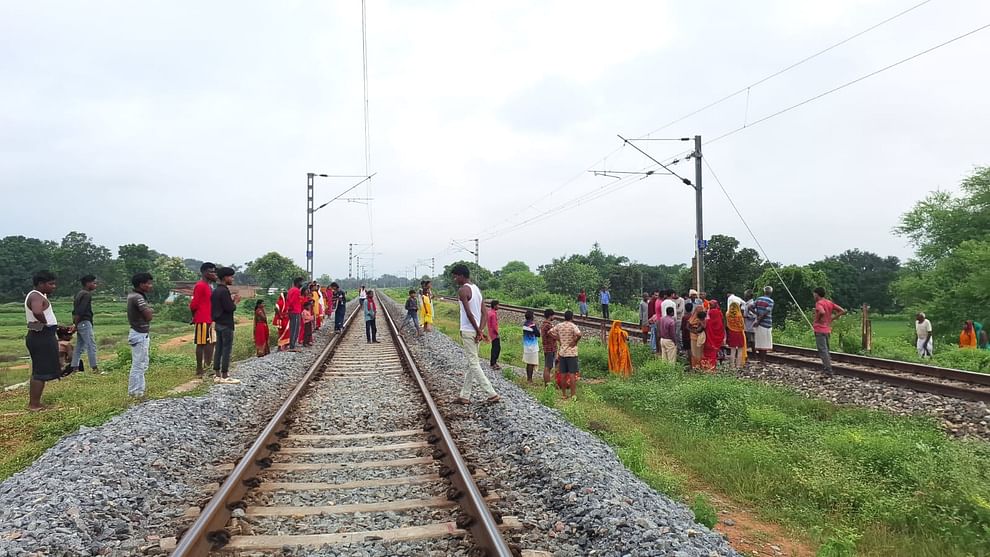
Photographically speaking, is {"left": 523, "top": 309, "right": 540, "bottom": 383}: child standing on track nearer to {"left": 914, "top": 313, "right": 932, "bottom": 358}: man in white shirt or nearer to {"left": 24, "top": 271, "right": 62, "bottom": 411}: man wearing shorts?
{"left": 24, "top": 271, "right": 62, "bottom": 411}: man wearing shorts

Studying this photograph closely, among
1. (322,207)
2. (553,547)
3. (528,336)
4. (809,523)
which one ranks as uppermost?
(322,207)

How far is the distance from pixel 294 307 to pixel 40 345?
6392mm

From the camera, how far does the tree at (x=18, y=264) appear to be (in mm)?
67750

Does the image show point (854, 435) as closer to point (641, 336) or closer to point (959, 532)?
point (959, 532)

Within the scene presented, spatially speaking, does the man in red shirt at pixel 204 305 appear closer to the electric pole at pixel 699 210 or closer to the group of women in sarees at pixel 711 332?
the group of women in sarees at pixel 711 332

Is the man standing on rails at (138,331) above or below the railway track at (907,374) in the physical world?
above

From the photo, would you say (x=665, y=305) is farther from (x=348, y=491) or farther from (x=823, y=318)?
(x=348, y=491)

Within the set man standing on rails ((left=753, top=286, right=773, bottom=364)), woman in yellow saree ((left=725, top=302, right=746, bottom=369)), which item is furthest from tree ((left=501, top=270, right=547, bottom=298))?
woman in yellow saree ((left=725, top=302, right=746, bottom=369))

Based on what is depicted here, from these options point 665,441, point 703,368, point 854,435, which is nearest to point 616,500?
point 665,441

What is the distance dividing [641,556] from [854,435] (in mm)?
4326

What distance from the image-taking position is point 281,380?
10.0 meters

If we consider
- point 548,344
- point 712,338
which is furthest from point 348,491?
point 712,338

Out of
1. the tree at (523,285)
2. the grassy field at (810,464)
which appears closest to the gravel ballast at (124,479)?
the grassy field at (810,464)

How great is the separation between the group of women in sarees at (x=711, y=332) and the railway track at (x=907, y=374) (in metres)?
1.38
